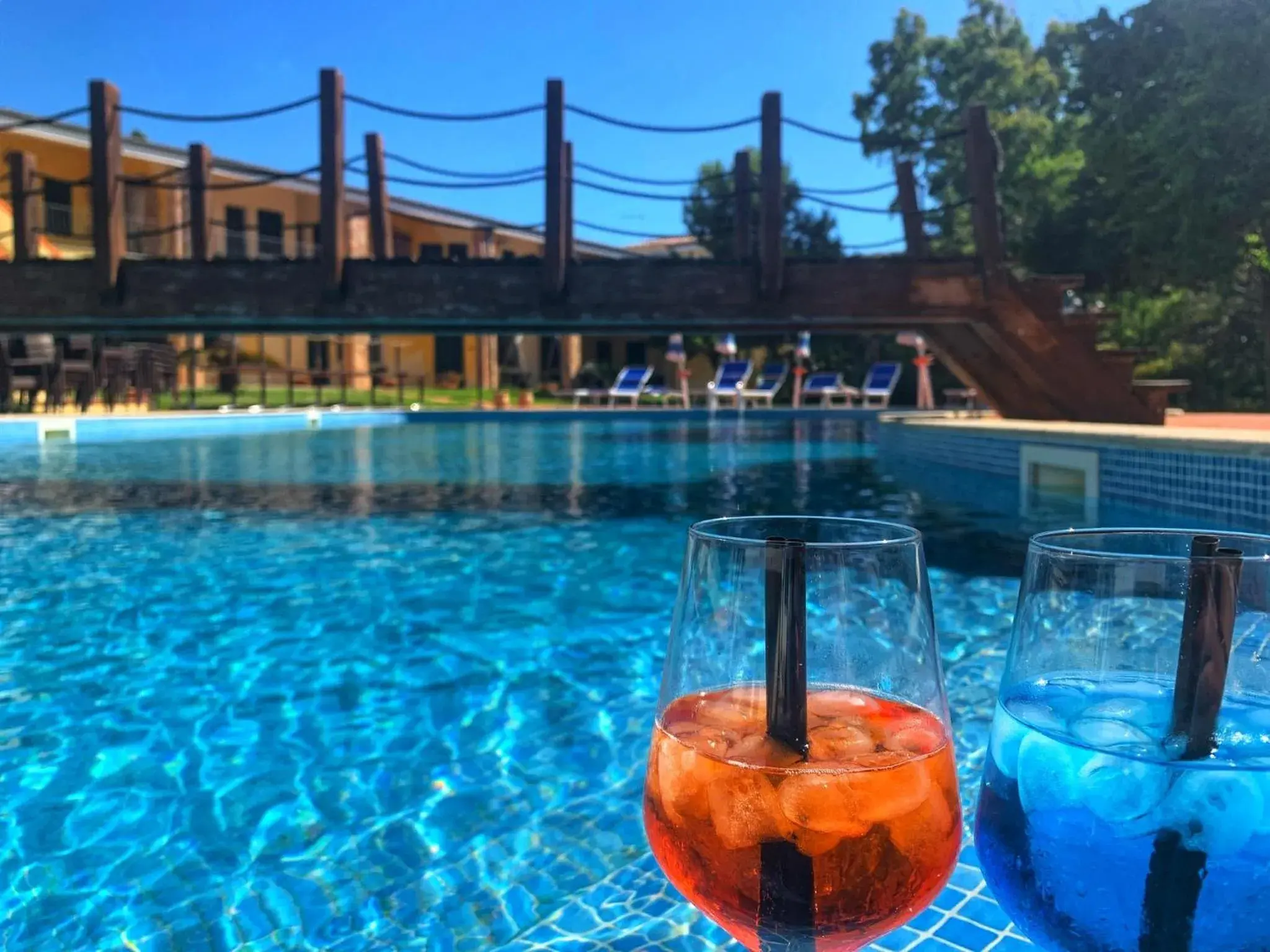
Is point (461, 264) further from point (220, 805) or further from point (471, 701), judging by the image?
point (220, 805)

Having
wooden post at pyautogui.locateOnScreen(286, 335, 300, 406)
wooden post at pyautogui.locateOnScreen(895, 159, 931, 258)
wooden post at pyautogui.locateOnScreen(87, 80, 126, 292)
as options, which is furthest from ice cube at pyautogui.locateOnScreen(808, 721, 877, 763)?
wooden post at pyautogui.locateOnScreen(286, 335, 300, 406)

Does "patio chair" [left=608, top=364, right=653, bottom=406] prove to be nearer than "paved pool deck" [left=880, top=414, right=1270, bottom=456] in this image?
No

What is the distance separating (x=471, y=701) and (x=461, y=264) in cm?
585

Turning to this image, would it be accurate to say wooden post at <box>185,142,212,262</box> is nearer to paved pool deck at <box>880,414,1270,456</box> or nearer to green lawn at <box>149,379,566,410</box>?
paved pool deck at <box>880,414,1270,456</box>

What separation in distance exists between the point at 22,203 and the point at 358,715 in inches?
338

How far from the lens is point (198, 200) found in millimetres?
8906

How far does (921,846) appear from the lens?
70cm

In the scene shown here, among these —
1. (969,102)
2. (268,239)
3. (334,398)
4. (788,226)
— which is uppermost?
(969,102)

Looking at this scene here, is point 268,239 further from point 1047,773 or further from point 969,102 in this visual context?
point 1047,773

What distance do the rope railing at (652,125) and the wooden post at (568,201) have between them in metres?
0.29

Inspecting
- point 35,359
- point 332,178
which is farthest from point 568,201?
point 35,359

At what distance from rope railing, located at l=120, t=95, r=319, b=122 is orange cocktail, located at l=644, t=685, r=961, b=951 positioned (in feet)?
26.6

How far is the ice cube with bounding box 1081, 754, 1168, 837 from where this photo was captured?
609mm

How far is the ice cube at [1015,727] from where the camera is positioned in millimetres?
676
